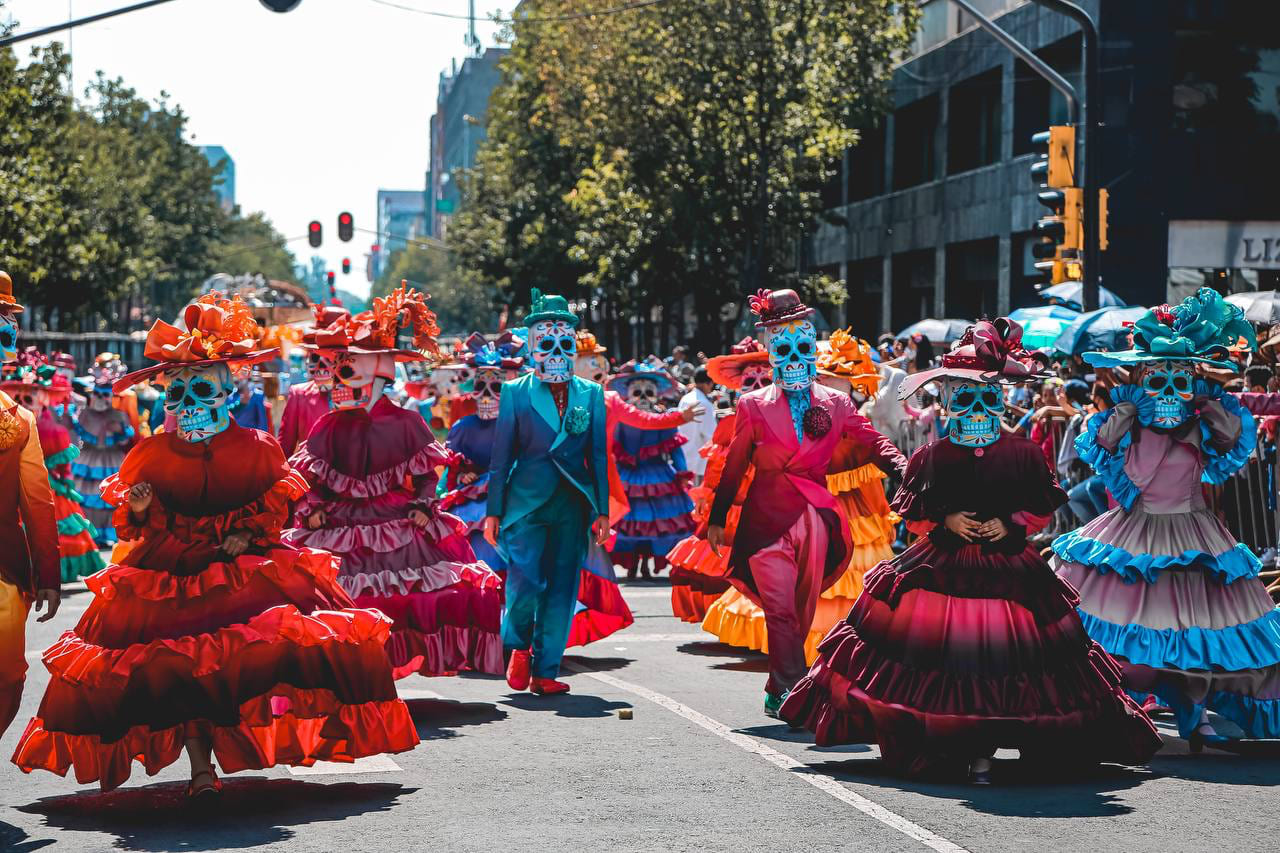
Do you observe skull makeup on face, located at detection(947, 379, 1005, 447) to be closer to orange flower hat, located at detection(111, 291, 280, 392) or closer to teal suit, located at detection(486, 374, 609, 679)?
orange flower hat, located at detection(111, 291, 280, 392)

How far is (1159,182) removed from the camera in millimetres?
31734

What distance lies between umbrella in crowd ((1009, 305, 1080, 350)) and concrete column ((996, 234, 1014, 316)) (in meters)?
15.2

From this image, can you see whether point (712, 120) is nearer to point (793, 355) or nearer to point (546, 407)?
point (546, 407)

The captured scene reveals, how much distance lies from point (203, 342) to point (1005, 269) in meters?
29.3

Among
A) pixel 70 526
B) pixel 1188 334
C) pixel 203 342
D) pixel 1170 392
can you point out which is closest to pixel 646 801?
pixel 203 342

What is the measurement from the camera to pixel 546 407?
11.3 m

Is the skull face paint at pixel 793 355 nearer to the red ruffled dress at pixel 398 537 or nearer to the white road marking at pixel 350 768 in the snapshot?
the red ruffled dress at pixel 398 537

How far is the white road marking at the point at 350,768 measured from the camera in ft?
28.7

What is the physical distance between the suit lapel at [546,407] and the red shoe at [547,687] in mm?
1464

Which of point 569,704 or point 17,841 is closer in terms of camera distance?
point 17,841

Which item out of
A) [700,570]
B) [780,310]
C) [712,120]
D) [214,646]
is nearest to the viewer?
[214,646]

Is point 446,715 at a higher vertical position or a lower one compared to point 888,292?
Result: lower

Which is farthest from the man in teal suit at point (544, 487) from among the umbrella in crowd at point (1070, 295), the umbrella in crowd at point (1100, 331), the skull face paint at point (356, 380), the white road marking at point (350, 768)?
the umbrella in crowd at point (1070, 295)

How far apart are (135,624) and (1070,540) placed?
4807mm
